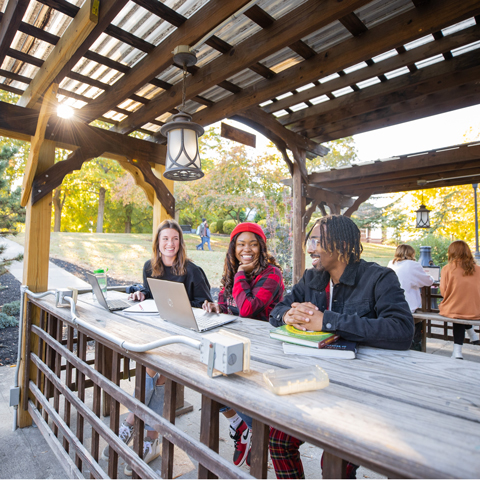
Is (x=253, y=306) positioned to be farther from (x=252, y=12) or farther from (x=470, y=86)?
(x=470, y=86)

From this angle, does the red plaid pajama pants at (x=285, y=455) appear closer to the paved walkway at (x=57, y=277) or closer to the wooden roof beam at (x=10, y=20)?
the wooden roof beam at (x=10, y=20)

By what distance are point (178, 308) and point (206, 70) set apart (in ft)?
6.17

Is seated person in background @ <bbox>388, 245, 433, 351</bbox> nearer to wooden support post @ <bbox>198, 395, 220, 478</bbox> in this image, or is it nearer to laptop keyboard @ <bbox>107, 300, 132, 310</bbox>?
laptop keyboard @ <bbox>107, 300, 132, 310</bbox>

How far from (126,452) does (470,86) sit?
4069mm

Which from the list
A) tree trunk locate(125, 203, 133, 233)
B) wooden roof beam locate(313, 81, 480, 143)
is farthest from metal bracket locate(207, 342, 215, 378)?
tree trunk locate(125, 203, 133, 233)

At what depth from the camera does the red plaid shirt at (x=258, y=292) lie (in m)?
1.97

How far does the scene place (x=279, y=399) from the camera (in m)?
0.80

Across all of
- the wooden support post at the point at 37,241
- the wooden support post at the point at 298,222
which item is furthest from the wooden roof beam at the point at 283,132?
the wooden support post at the point at 37,241

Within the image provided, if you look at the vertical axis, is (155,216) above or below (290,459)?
above

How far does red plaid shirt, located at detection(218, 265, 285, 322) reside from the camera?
1967mm

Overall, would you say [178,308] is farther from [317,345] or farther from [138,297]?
[138,297]

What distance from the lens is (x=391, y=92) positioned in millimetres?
3242

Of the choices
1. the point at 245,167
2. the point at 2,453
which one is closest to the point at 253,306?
the point at 2,453

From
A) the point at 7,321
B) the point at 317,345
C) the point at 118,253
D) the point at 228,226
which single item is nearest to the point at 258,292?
the point at 317,345
